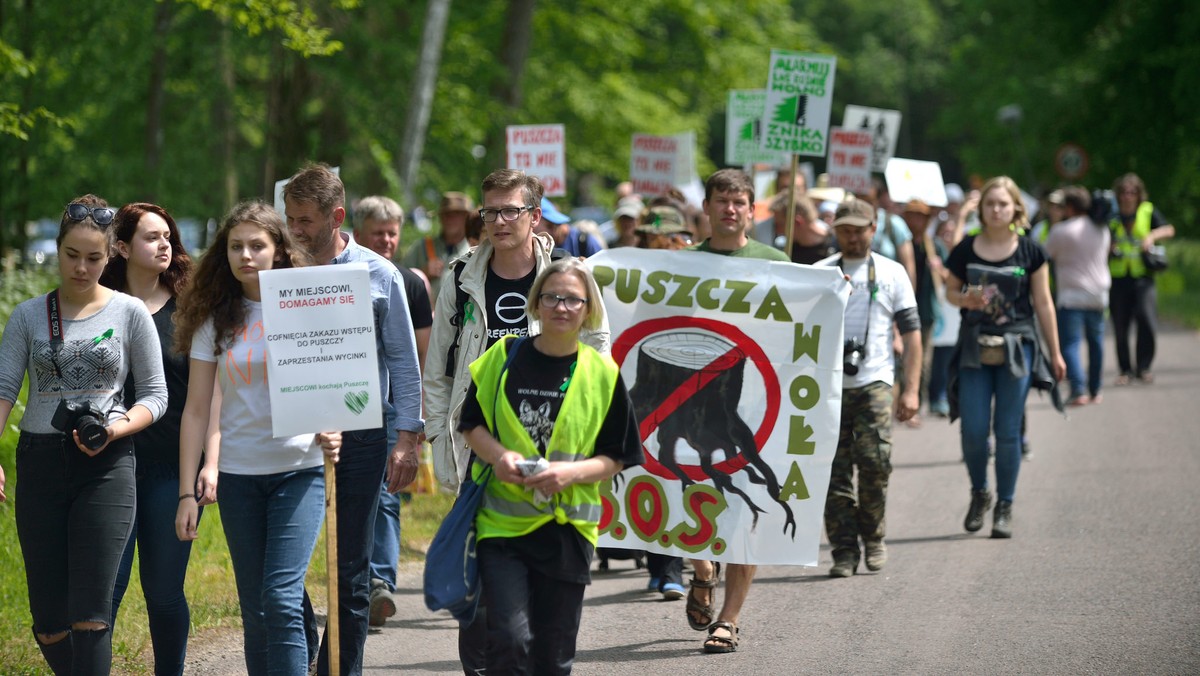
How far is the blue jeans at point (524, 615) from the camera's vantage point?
15.9 feet

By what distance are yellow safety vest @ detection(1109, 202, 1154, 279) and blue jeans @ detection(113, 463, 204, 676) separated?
1308 centimetres

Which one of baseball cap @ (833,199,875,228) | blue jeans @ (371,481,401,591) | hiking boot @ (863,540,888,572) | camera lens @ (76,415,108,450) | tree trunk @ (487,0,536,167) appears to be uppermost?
tree trunk @ (487,0,536,167)

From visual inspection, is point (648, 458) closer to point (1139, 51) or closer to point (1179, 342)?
point (1179, 342)

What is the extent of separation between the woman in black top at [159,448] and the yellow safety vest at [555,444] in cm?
128

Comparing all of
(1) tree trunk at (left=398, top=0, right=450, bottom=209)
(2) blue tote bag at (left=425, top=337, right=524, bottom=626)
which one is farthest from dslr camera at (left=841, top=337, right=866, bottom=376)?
(1) tree trunk at (left=398, top=0, right=450, bottom=209)

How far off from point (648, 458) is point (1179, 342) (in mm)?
18227

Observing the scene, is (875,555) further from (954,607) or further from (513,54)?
(513,54)

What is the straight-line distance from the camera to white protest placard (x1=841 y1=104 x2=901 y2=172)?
15.8 meters

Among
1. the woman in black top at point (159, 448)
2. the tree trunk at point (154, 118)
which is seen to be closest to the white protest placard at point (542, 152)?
the woman in black top at point (159, 448)

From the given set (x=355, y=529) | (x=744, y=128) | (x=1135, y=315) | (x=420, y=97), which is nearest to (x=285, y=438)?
(x=355, y=529)

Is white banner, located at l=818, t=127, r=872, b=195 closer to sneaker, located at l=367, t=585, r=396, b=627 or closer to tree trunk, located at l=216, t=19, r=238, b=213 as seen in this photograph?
sneaker, located at l=367, t=585, r=396, b=627

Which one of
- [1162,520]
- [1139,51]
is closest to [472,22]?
[1139,51]

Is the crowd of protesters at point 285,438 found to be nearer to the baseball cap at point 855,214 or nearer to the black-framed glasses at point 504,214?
the black-framed glasses at point 504,214

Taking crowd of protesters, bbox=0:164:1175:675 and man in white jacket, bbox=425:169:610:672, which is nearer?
crowd of protesters, bbox=0:164:1175:675
